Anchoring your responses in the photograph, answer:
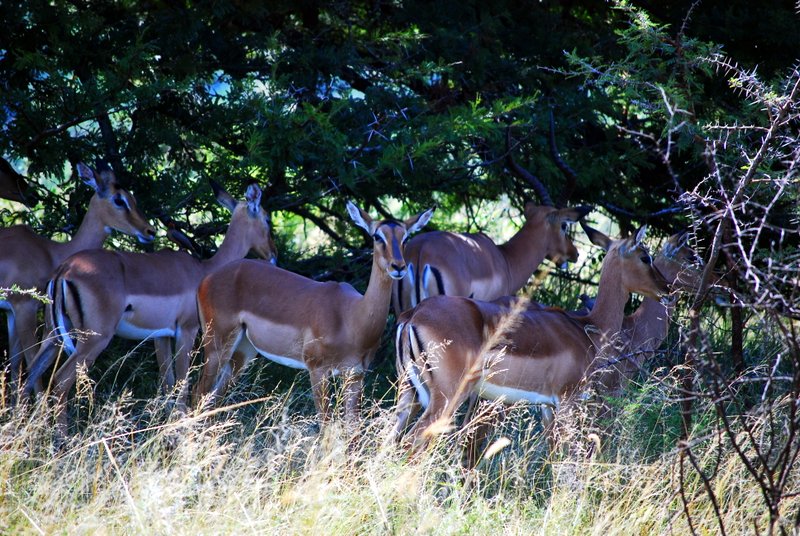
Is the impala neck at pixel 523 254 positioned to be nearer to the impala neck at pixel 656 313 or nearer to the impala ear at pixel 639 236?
the impala neck at pixel 656 313

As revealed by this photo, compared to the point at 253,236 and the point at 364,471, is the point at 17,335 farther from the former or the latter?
the point at 364,471

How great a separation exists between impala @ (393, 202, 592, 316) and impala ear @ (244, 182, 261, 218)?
1.07 m

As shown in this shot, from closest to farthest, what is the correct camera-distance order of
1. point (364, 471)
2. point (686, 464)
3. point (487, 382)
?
point (364, 471) → point (686, 464) → point (487, 382)

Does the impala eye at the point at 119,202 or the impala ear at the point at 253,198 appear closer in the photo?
the impala eye at the point at 119,202

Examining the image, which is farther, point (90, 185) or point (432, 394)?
point (90, 185)

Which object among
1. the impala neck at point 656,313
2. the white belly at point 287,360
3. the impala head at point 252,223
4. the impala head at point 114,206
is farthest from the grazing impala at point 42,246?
the impala neck at point 656,313

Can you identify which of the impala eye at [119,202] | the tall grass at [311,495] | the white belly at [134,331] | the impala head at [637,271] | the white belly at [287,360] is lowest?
the tall grass at [311,495]

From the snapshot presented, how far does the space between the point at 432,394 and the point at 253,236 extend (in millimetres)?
2649

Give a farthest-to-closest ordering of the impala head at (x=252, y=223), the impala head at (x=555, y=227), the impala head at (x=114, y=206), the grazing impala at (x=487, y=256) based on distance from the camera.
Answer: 1. the impala head at (x=555, y=227)
2. the impala head at (x=252, y=223)
3. the grazing impala at (x=487, y=256)
4. the impala head at (x=114, y=206)

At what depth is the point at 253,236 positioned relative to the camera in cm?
709

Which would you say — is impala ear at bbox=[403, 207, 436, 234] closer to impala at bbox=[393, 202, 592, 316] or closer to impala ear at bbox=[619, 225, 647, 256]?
impala at bbox=[393, 202, 592, 316]

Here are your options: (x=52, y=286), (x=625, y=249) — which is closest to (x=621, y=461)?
(x=625, y=249)

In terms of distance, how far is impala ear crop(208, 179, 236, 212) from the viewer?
21.2ft

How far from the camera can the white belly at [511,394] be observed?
5.14 meters
